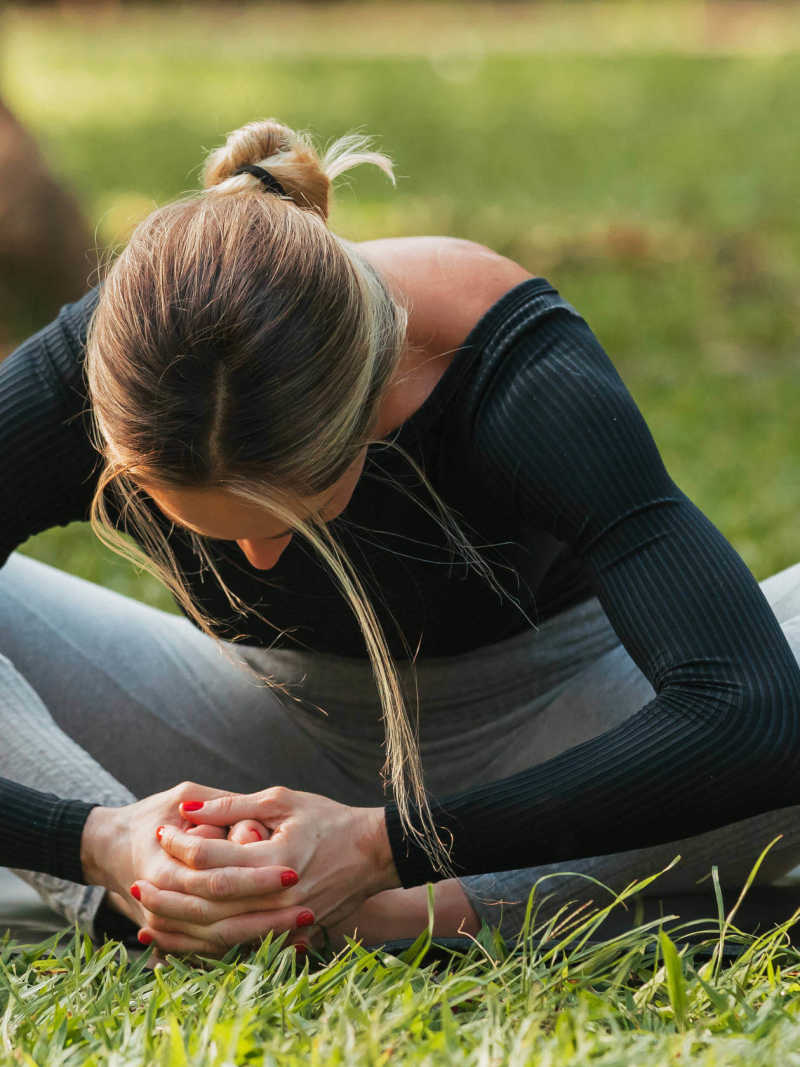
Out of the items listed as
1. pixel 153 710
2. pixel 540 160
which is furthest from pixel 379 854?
pixel 540 160

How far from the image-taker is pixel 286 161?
6.76 feet

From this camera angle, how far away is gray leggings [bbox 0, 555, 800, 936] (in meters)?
2.22

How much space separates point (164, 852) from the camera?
1941 mm

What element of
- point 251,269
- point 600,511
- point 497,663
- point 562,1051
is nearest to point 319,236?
point 251,269

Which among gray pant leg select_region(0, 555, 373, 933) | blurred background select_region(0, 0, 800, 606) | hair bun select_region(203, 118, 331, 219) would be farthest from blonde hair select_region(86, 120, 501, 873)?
gray pant leg select_region(0, 555, 373, 933)

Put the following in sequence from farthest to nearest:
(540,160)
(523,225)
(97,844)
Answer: (540,160) < (523,225) < (97,844)

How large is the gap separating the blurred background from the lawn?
0.03 m

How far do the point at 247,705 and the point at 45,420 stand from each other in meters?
0.60

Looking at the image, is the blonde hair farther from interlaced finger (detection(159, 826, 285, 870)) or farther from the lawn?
the lawn

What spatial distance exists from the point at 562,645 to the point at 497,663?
11 cm

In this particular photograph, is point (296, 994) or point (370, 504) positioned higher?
point (370, 504)

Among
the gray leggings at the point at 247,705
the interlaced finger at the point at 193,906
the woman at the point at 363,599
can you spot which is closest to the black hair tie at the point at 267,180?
the woman at the point at 363,599

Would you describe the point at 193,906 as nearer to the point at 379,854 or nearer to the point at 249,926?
the point at 249,926

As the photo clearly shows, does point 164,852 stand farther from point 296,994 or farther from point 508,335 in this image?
point 508,335
